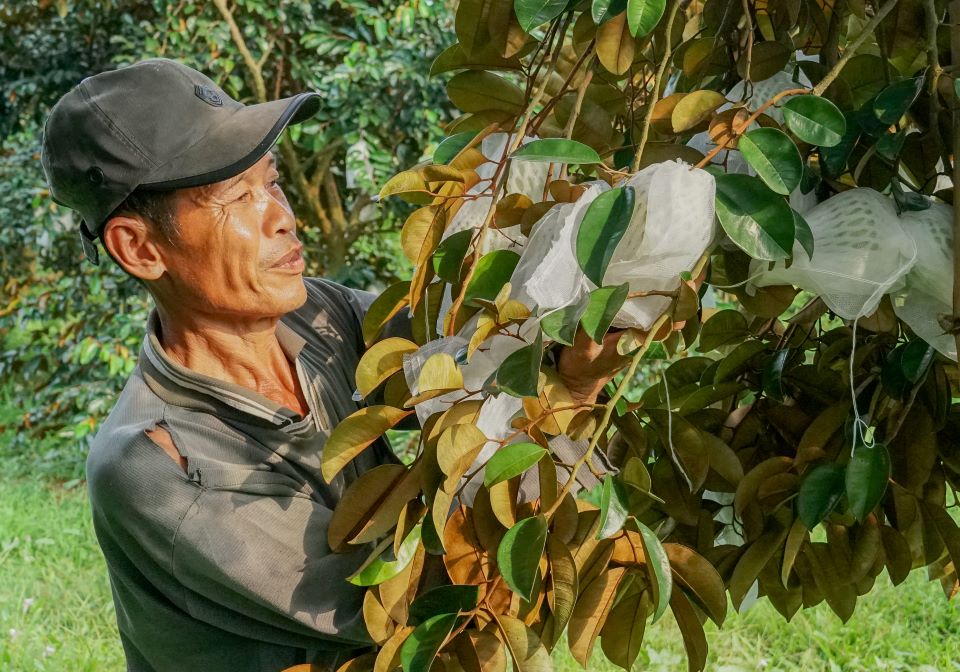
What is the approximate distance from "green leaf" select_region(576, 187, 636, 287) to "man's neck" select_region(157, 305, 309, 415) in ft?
1.82

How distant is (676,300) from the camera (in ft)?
2.49

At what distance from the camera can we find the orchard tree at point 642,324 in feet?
2.44

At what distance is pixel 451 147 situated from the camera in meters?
0.87

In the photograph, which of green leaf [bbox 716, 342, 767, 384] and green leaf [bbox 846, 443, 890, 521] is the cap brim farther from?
green leaf [bbox 846, 443, 890, 521]

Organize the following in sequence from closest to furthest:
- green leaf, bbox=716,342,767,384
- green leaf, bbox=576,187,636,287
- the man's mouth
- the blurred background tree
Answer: green leaf, bbox=576,187,636,287
green leaf, bbox=716,342,767,384
the man's mouth
the blurred background tree

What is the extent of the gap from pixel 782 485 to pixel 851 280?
0.21m

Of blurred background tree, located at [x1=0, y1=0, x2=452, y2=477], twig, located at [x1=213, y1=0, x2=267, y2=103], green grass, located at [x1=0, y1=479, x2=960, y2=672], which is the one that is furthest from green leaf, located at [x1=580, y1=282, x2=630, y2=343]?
twig, located at [x1=213, y1=0, x2=267, y2=103]

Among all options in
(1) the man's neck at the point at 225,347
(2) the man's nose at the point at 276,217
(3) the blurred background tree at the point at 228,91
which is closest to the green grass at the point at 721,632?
(3) the blurred background tree at the point at 228,91

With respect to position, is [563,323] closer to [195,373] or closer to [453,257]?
[453,257]

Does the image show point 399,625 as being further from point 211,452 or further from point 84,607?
point 84,607

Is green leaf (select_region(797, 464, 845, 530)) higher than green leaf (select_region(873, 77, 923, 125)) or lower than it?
lower

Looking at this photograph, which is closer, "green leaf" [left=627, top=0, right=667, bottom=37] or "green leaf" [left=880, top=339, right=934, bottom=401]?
"green leaf" [left=627, top=0, right=667, bottom=37]

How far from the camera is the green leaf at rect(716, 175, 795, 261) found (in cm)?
72

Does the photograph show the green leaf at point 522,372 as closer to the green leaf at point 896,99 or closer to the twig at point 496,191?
the twig at point 496,191
